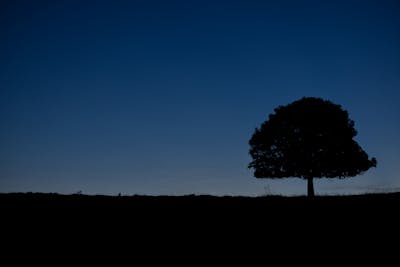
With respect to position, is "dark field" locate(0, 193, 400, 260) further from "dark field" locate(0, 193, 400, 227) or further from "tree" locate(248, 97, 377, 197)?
"tree" locate(248, 97, 377, 197)

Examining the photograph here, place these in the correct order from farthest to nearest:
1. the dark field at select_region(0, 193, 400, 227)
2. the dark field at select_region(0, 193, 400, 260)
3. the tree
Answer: the tree < the dark field at select_region(0, 193, 400, 227) < the dark field at select_region(0, 193, 400, 260)

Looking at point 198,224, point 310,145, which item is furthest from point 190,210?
point 310,145

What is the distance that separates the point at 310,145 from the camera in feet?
Result: 105

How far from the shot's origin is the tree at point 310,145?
104 feet

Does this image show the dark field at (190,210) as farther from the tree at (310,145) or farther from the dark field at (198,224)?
the tree at (310,145)

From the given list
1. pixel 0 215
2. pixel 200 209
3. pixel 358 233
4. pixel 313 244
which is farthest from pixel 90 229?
pixel 358 233

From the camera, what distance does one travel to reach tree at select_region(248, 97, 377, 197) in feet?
104

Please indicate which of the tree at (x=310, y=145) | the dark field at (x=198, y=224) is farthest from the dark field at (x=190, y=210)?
the tree at (x=310, y=145)

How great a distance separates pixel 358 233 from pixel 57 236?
8.34 m

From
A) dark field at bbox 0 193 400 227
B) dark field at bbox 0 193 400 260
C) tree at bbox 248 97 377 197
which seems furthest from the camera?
tree at bbox 248 97 377 197

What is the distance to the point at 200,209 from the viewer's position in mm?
11703

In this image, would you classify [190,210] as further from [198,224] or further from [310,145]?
[310,145]

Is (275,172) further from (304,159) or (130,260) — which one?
(130,260)

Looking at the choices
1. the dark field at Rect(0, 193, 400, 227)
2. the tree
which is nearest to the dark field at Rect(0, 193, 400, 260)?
the dark field at Rect(0, 193, 400, 227)
